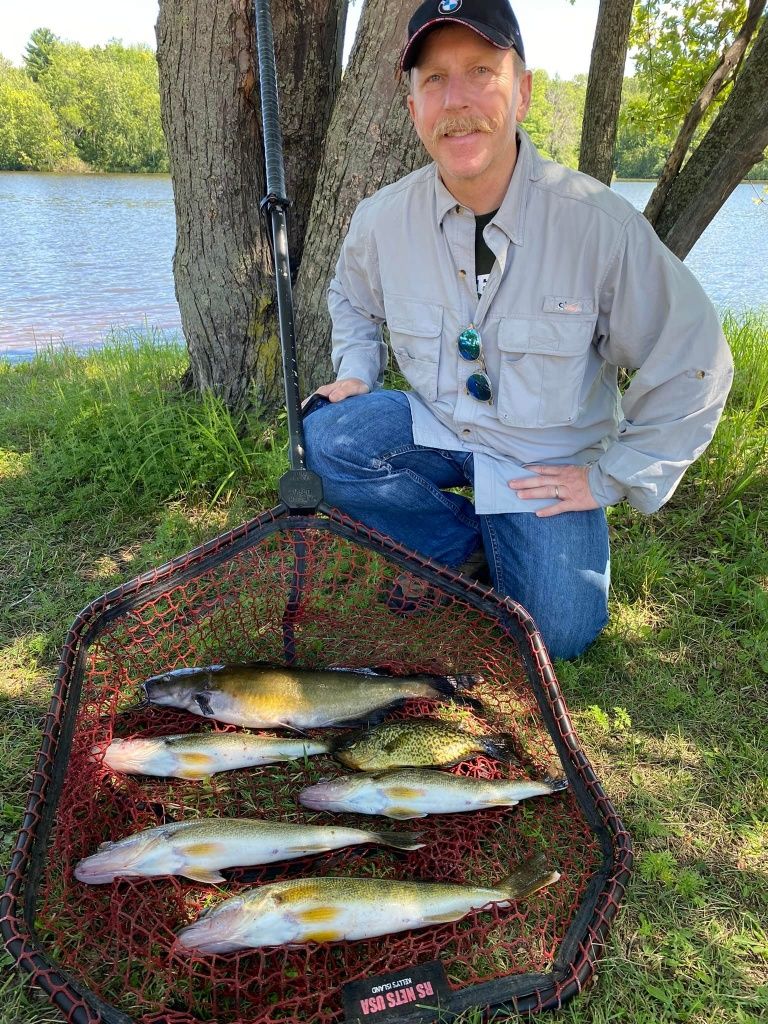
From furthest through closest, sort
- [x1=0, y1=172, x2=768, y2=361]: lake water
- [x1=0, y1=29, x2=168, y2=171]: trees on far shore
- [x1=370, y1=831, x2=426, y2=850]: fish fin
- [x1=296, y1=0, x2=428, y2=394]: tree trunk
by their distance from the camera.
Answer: [x1=0, y1=29, x2=168, y2=171]: trees on far shore < [x1=0, y1=172, x2=768, y2=361]: lake water < [x1=296, y1=0, x2=428, y2=394]: tree trunk < [x1=370, y1=831, x2=426, y2=850]: fish fin

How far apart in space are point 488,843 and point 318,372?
8.98 ft

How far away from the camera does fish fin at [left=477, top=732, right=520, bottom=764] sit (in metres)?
2.33

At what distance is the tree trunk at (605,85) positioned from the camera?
15.3 feet

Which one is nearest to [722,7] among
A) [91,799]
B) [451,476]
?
[451,476]

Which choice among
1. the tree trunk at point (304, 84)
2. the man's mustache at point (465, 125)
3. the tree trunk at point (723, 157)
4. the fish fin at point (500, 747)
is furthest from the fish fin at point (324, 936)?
the tree trunk at point (723, 157)

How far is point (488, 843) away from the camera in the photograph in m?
2.11

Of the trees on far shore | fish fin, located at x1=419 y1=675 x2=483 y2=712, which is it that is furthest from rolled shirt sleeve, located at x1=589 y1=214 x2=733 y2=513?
the trees on far shore

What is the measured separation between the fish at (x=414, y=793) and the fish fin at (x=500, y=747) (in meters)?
0.19

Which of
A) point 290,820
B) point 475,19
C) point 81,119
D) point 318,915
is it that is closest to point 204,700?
point 290,820

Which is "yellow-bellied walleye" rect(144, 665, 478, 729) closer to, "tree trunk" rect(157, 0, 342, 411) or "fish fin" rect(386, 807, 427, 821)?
"fish fin" rect(386, 807, 427, 821)

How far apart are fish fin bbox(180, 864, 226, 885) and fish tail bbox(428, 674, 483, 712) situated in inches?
36.1

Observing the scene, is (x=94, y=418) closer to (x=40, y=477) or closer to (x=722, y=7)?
(x=40, y=477)

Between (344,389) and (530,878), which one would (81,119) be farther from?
(530,878)

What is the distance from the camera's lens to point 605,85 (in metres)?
4.74
